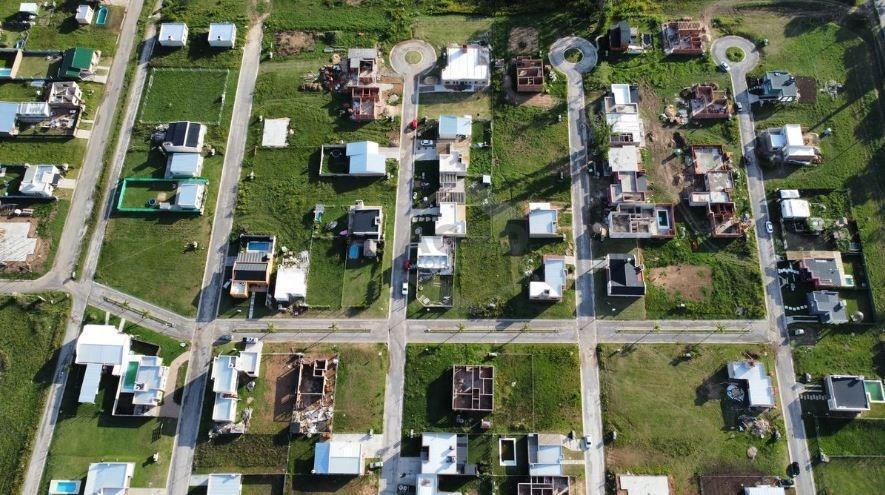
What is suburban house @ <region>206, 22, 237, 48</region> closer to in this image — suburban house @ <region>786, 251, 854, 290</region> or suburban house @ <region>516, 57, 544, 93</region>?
suburban house @ <region>516, 57, 544, 93</region>

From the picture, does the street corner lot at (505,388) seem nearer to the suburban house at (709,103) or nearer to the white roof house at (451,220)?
the white roof house at (451,220)

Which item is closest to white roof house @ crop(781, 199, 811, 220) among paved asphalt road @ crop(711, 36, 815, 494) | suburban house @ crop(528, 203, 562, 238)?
paved asphalt road @ crop(711, 36, 815, 494)

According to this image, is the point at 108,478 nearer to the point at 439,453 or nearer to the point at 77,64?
the point at 439,453

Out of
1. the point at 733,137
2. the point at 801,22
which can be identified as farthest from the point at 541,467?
the point at 801,22

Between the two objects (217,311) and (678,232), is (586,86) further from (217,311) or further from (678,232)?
(217,311)

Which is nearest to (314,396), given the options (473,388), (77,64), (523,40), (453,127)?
(473,388)
